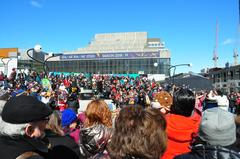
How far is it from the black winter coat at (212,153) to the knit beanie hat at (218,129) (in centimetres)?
8

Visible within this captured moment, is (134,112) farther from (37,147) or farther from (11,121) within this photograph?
(11,121)

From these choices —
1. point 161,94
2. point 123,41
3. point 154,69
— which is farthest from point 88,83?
point 123,41

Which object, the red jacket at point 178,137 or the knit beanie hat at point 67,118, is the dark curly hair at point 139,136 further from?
the knit beanie hat at point 67,118

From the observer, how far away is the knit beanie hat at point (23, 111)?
92.7 inches

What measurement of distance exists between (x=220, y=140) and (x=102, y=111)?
187 cm

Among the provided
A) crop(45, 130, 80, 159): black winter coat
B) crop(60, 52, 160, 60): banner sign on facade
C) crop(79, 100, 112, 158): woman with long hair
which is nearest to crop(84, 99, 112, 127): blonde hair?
crop(79, 100, 112, 158): woman with long hair

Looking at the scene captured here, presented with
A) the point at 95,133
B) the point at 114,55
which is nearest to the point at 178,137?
the point at 95,133

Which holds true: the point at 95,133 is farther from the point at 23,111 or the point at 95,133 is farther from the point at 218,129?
the point at 218,129

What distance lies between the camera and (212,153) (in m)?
2.48

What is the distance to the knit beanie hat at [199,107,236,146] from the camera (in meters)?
2.56

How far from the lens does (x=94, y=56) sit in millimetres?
84250

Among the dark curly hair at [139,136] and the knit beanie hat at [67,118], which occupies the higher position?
the dark curly hair at [139,136]

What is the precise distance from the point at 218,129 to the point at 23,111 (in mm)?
1603

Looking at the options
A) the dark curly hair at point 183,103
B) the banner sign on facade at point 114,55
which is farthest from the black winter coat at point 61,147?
the banner sign on facade at point 114,55
